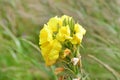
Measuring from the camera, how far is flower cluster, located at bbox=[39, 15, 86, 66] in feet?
5.68

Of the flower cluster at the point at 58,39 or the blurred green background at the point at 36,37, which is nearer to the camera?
the flower cluster at the point at 58,39

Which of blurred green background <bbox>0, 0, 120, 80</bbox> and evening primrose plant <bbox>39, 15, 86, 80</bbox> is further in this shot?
blurred green background <bbox>0, 0, 120, 80</bbox>

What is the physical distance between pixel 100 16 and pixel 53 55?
2993 millimetres

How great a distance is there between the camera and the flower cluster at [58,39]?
173 cm

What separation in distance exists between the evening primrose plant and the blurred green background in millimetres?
1438

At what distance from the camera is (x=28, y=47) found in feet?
14.6

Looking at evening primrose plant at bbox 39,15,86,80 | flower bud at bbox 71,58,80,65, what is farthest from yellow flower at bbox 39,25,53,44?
flower bud at bbox 71,58,80,65

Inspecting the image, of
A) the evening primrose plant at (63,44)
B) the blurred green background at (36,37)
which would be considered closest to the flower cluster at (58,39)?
the evening primrose plant at (63,44)

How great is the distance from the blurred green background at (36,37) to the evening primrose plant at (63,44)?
144 centimetres

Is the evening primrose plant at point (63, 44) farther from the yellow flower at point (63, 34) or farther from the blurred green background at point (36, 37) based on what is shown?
the blurred green background at point (36, 37)

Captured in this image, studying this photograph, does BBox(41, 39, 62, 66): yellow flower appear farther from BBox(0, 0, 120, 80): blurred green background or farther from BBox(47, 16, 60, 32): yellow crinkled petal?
BBox(0, 0, 120, 80): blurred green background

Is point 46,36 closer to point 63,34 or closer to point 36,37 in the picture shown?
point 63,34

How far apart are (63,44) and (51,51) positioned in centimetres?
7

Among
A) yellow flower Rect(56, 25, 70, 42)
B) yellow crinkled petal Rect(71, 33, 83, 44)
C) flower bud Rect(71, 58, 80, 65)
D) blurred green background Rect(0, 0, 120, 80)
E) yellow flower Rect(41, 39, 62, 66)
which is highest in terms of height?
blurred green background Rect(0, 0, 120, 80)
